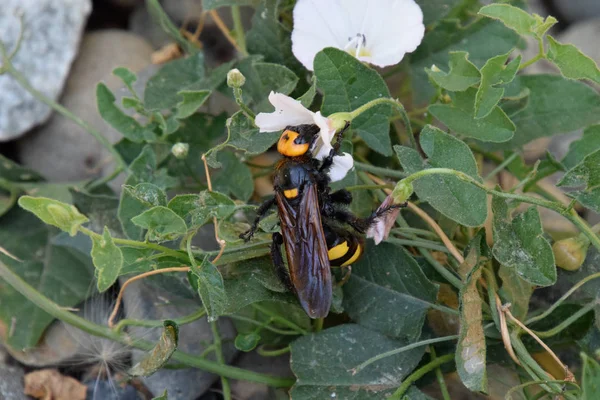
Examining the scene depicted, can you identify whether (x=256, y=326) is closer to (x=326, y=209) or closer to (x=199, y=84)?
(x=326, y=209)

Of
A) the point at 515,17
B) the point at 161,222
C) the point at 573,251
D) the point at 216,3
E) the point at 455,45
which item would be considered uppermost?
the point at 515,17

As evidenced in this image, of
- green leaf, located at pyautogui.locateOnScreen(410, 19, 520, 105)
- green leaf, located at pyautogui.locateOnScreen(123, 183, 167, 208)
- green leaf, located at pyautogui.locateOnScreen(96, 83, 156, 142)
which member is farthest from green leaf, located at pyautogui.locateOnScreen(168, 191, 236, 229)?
green leaf, located at pyautogui.locateOnScreen(410, 19, 520, 105)

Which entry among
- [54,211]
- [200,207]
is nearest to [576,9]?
[200,207]

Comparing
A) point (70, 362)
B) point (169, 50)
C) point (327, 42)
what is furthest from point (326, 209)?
point (169, 50)

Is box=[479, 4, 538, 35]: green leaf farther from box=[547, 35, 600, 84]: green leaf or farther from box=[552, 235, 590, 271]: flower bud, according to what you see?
box=[552, 235, 590, 271]: flower bud

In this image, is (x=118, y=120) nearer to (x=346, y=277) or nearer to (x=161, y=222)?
(x=161, y=222)
